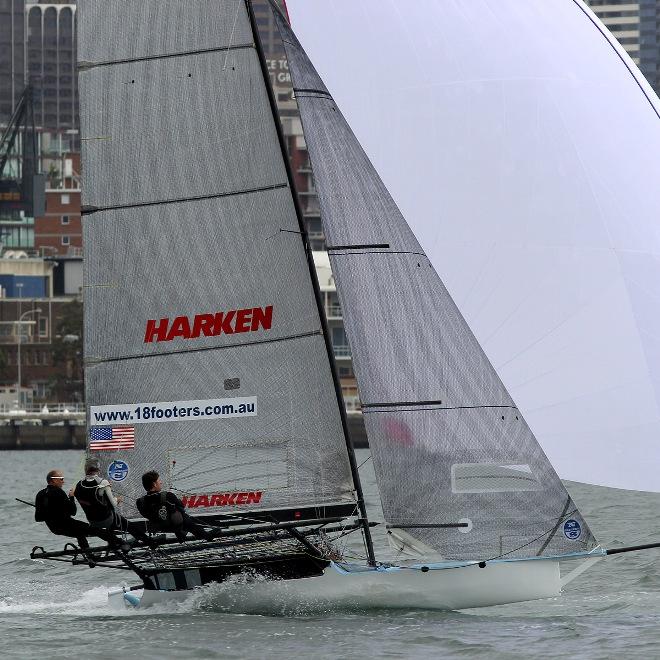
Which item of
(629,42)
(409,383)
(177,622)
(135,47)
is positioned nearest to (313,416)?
(409,383)

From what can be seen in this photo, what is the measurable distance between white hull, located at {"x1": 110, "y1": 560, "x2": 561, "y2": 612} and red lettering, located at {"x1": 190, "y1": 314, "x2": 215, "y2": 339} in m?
1.90

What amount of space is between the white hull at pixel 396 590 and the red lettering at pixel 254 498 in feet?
2.16

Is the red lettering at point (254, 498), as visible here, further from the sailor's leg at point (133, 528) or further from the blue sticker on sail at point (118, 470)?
the blue sticker on sail at point (118, 470)

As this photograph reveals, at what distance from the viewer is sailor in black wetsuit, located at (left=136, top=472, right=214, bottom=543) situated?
42.4 ft

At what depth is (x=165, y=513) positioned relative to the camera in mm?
12930

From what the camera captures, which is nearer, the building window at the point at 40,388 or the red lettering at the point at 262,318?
the red lettering at the point at 262,318

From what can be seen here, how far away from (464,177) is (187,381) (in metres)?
2.72

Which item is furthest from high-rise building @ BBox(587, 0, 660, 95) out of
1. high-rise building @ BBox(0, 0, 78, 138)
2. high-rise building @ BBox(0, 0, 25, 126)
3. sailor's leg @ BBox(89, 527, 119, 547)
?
sailor's leg @ BBox(89, 527, 119, 547)

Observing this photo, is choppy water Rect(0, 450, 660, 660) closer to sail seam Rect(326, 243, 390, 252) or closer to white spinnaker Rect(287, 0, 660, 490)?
white spinnaker Rect(287, 0, 660, 490)

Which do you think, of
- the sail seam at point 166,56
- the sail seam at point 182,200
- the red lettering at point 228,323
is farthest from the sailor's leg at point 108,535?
the sail seam at point 166,56

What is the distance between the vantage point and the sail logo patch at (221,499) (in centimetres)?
1348

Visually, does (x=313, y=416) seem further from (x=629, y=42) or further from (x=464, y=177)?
(x=629, y=42)

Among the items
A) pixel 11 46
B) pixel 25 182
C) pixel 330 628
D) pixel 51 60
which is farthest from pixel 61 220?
pixel 330 628

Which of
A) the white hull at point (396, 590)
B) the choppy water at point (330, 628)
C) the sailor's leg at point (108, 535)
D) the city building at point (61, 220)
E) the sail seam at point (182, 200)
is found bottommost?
the choppy water at point (330, 628)
